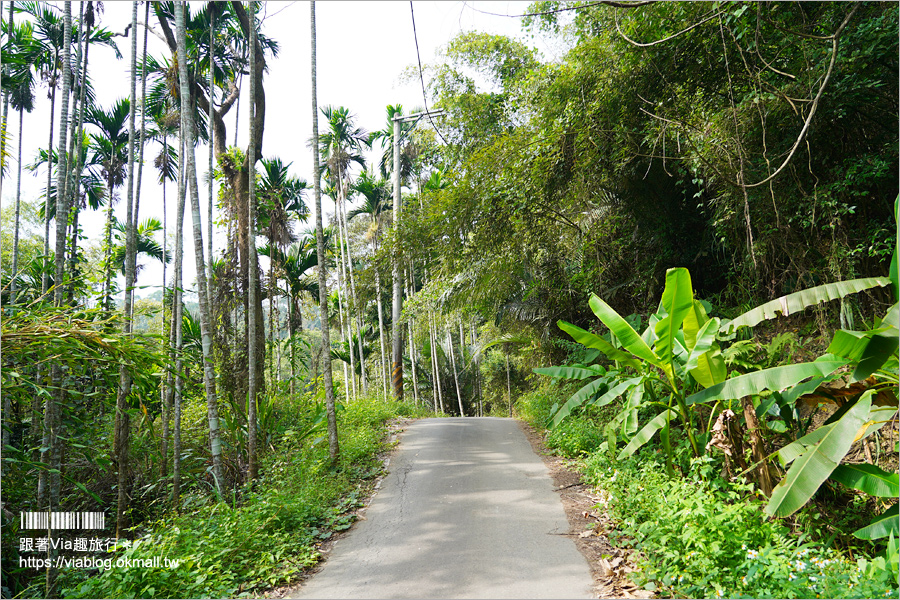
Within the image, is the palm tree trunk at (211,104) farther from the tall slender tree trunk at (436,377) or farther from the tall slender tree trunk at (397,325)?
the tall slender tree trunk at (436,377)

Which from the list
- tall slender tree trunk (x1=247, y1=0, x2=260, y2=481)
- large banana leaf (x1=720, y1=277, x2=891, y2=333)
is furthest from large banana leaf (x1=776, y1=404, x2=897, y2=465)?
tall slender tree trunk (x1=247, y1=0, x2=260, y2=481)

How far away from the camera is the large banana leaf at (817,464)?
3.25m

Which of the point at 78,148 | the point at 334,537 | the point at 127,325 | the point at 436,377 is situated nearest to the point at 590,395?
the point at 334,537

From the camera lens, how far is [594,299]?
5371mm

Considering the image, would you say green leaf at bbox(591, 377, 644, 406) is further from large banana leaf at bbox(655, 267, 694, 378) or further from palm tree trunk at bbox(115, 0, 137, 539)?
palm tree trunk at bbox(115, 0, 137, 539)

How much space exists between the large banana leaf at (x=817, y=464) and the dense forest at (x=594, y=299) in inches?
0.7

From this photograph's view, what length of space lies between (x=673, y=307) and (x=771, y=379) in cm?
114

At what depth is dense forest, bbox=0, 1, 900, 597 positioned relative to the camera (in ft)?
12.5

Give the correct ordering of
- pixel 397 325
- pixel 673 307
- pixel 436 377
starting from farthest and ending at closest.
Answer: pixel 436 377 → pixel 397 325 → pixel 673 307

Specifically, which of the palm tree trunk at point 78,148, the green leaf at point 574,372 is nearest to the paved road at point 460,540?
the green leaf at point 574,372

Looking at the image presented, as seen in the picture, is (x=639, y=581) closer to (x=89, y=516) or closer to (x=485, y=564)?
(x=485, y=564)

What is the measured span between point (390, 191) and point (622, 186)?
13430 millimetres

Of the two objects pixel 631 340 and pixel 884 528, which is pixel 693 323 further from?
pixel 884 528

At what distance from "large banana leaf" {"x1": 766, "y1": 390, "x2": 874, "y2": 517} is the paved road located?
5.02 feet
